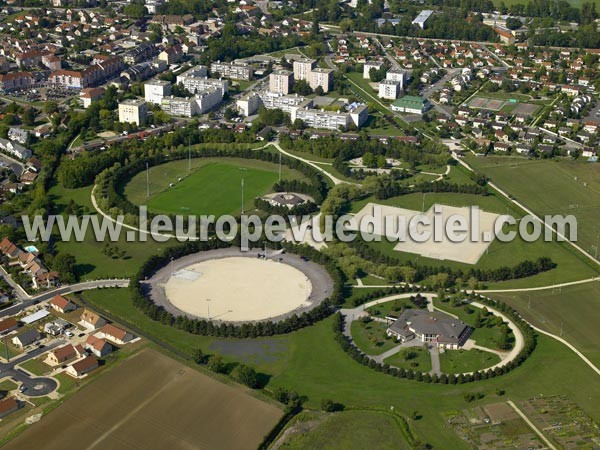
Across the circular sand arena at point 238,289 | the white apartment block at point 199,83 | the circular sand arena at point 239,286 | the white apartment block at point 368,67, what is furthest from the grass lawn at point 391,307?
the white apartment block at point 368,67

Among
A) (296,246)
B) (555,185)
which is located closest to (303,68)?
(555,185)

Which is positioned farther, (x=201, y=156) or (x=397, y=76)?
(x=397, y=76)

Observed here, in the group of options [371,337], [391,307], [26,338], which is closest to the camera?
[26,338]

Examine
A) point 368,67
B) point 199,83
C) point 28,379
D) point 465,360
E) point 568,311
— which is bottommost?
point 28,379

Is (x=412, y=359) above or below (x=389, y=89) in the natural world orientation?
below

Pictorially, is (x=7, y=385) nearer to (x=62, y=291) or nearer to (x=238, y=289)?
(x=62, y=291)

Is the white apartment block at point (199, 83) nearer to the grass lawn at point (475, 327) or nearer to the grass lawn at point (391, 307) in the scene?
the grass lawn at point (391, 307)

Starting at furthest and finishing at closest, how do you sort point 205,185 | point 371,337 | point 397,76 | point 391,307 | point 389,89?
point 397,76 → point 389,89 → point 205,185 → point 391,307 → point 371,337

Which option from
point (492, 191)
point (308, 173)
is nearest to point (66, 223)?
point (308, 173)
